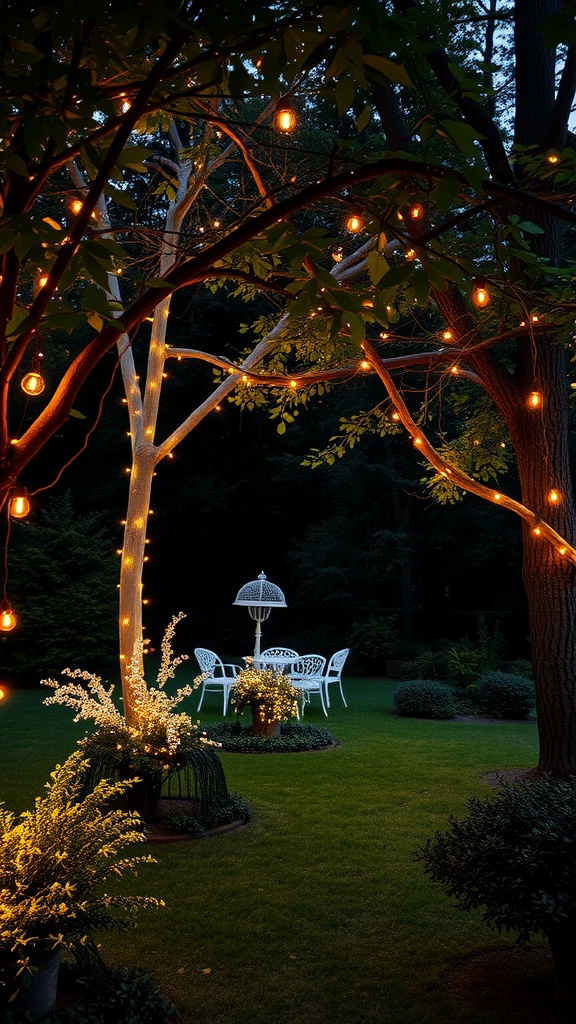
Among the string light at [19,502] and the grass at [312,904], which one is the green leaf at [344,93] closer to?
the string light at [19,502]

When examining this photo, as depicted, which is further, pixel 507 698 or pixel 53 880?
pixel 507 698

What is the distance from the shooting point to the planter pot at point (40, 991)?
2.31 m

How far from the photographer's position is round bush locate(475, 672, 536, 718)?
1159cm

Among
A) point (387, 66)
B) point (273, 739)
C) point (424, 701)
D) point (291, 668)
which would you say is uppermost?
point (387, 66)

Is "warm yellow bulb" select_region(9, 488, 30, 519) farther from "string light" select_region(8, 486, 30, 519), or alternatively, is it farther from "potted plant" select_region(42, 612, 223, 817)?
"potted plant" select_region(42, 612, 223, 817)

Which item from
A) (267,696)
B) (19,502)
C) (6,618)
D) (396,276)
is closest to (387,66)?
(396,276)

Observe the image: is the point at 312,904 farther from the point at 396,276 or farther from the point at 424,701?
the point at 424,701

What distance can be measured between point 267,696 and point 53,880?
6.58 metres

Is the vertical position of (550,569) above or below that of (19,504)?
above

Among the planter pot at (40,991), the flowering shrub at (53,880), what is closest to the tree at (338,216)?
the flowering shrub at (53,880)

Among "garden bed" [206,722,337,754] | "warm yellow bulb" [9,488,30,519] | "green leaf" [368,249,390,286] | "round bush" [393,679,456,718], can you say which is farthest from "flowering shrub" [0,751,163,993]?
"round bush" [393,679,456,718]

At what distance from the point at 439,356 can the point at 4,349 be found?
441 cm

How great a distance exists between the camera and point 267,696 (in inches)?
354

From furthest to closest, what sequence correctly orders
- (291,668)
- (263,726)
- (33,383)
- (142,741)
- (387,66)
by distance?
1. (291,668)
2. (263,726)
3. (142,741)
4. (33,383)
5. (387,66)
